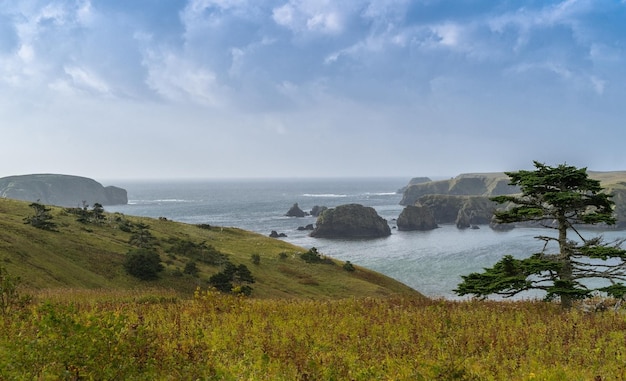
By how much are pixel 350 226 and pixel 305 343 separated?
4574 inches

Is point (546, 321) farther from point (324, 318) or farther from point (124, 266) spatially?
point (124, 266)

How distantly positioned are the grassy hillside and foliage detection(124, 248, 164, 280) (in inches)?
22.7

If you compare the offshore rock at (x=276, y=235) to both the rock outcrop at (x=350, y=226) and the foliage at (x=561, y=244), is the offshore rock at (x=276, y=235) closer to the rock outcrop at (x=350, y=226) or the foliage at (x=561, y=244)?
the rock outcrop at (x=350, y=226)

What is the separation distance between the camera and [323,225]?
123 m

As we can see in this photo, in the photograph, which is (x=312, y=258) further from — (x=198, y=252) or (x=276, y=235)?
(x=276, y=235)

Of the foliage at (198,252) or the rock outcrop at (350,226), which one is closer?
the foliage at (198,252)

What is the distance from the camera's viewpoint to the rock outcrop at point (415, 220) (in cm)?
13600

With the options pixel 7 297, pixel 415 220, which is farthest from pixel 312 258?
pixel 415 220

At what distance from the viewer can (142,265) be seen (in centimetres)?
3112

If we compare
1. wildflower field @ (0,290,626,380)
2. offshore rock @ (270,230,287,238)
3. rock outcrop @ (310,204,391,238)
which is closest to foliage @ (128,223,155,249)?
wildflower field @ (0,290,626,380)

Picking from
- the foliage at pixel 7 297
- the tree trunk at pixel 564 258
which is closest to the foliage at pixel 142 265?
the foliage at pixel 7 297

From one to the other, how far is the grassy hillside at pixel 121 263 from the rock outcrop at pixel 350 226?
192 feet

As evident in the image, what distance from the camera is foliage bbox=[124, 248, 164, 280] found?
30.7 m

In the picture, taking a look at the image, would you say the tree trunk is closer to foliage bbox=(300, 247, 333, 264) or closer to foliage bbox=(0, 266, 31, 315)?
foliage bbox=(0, 266, 31, 315)
